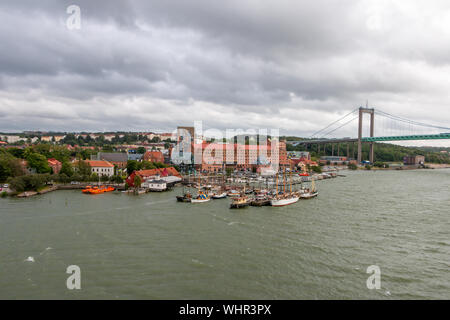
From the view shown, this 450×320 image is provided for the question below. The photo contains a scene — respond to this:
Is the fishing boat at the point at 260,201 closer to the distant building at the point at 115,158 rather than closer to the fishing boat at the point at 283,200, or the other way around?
the fishing boat at the point at 283,200

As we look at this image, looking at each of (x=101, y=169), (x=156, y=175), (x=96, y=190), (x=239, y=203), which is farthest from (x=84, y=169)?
(x=239, y=203)

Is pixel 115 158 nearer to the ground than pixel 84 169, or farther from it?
farther from it

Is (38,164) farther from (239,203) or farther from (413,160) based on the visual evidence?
(413,160)

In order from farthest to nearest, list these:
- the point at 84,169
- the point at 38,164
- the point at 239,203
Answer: the point at 84,169
the point at 38,164
the point at 239,203

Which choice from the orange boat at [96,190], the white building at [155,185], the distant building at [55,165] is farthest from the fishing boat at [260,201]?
the distant building at [55,165]

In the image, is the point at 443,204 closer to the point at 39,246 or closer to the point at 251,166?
the point at 39,246

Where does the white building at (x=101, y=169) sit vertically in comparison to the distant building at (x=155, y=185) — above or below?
above

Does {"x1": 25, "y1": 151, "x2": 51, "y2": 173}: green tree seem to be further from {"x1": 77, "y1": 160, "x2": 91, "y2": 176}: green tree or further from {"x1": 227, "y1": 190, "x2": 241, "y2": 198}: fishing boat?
{"x1": 227, "y1": 190, "x2": 241, "y2": 198}: fishing boat

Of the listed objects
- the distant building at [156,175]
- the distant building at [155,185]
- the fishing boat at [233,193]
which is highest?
the distant building at [156,175]

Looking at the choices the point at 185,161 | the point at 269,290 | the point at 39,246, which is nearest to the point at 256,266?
the point at 269,290
